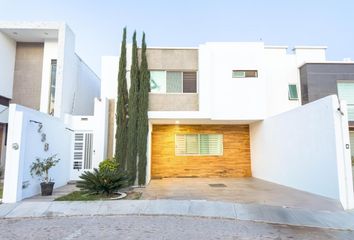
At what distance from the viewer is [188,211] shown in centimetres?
723

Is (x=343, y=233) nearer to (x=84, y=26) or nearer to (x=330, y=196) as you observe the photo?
(x=330, y=196)

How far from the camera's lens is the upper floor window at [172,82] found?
12.9 metres

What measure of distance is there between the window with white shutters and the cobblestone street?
350 inches

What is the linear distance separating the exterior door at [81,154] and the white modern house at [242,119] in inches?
38.3

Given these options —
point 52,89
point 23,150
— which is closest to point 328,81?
point 23,150

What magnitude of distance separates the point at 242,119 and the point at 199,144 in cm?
344

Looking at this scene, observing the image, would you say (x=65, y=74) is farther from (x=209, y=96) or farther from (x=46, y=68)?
(x=209, y=96)

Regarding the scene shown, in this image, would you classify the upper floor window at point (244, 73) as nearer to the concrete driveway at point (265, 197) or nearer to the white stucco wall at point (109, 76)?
the concrete driveway at point (265, 197)

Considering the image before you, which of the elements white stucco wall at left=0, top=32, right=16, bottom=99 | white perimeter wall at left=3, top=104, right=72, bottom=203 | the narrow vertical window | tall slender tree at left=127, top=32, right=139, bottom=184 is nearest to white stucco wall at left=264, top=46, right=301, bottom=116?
tall slender tree at left=127, top=32, right=139, bottom=184

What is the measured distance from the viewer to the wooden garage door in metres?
15.4

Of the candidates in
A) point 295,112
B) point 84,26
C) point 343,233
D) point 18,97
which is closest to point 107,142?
point 18,97

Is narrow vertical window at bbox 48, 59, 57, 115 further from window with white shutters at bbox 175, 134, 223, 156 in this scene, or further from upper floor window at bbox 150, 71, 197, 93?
window with white shutters at bbox 175, 134, 223, 156

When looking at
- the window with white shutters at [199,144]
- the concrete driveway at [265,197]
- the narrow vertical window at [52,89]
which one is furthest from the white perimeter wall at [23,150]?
the window with white shutters at [199,144]

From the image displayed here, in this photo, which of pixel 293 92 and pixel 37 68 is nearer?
pixel 37 68
